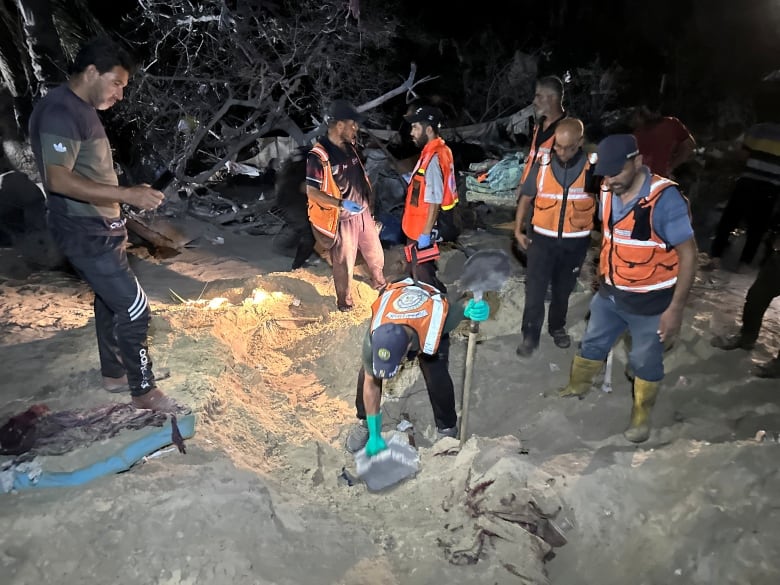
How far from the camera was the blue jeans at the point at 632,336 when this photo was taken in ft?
9.96

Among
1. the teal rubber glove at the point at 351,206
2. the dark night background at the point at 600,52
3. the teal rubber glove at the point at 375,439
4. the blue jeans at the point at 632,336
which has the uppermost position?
the dark night background at the point at 600,52

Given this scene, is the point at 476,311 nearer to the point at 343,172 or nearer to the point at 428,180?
the point at 428,180

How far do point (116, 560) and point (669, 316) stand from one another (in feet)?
9.80

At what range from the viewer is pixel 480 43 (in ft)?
58.8

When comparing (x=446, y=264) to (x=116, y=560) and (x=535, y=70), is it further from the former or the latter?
(x=535, y=70)

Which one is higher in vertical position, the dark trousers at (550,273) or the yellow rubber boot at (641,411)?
the dark trousers at (550,273)

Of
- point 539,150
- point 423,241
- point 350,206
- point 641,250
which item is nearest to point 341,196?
point 350,206

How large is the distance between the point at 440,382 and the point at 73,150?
243 centimetres

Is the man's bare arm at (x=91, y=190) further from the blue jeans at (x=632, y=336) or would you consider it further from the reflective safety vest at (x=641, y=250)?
the blue jeans at (x=632, y=336)

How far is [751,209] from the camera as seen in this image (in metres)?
5.55

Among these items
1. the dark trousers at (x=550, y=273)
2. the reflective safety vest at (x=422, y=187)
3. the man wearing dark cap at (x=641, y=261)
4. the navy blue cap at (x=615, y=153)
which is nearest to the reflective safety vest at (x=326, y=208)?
the reflective safety vest at (x=422, y=187)

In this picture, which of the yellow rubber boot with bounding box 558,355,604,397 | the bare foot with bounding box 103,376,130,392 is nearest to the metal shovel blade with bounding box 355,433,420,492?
the yellow rubber boot with bounding box 558,355,604,397

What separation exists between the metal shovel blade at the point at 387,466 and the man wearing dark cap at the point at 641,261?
1.40 m

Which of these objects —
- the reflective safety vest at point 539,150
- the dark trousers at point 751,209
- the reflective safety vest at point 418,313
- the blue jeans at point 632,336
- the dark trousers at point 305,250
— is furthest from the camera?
the dark trousers at point 305,250
